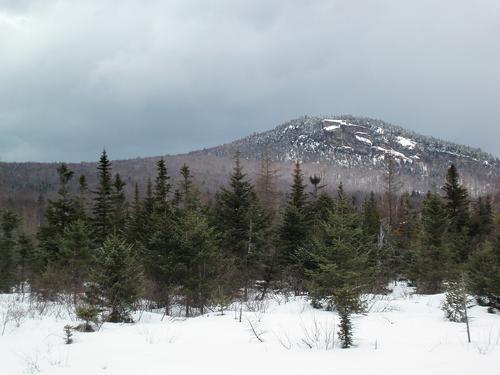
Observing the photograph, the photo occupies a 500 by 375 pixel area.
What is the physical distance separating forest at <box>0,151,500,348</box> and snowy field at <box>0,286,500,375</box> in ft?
2.86

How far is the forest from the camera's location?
15.6 meters

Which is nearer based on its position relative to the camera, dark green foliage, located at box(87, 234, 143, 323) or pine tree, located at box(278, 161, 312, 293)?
dark green foliage, located at box(87, 234, 143, 323)

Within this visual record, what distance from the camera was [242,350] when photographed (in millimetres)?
8305

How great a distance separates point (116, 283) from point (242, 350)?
26.8 feet

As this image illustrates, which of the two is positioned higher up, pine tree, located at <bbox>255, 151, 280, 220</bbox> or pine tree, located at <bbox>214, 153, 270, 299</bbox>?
pine tree, located at <bbox>255, 151, 280, 220</bbox>

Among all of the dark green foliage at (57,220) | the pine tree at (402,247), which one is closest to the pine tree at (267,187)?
the pine tree at (402,247)

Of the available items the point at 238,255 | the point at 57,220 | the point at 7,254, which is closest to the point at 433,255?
the point at 238,255

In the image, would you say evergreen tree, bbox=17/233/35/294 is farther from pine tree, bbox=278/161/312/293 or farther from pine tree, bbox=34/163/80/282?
pine tree, bbox=278/161/312/293

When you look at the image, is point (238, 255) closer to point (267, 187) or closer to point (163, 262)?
point (163, 262)

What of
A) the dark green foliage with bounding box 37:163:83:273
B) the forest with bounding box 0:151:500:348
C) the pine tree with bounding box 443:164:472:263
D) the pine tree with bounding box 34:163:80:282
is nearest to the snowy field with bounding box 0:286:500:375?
the forest with bounding box 0:151:500:348

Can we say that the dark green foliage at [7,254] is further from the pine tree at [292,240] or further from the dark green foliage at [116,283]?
the dark green foliage at [116,283]

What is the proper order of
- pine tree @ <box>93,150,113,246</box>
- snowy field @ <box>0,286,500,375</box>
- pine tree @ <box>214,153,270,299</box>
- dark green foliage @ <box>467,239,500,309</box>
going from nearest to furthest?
snowy field @ <box>0,286,500,375</box>, dark green foliage @ <box>467,239,500,309</box>, pine tree @ <box>214,153,270,299</box>, pine tree @ <box>93,150,113,246</box>

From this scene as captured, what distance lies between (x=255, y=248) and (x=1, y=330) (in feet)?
66.4

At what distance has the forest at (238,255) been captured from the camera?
15641 millimetres
